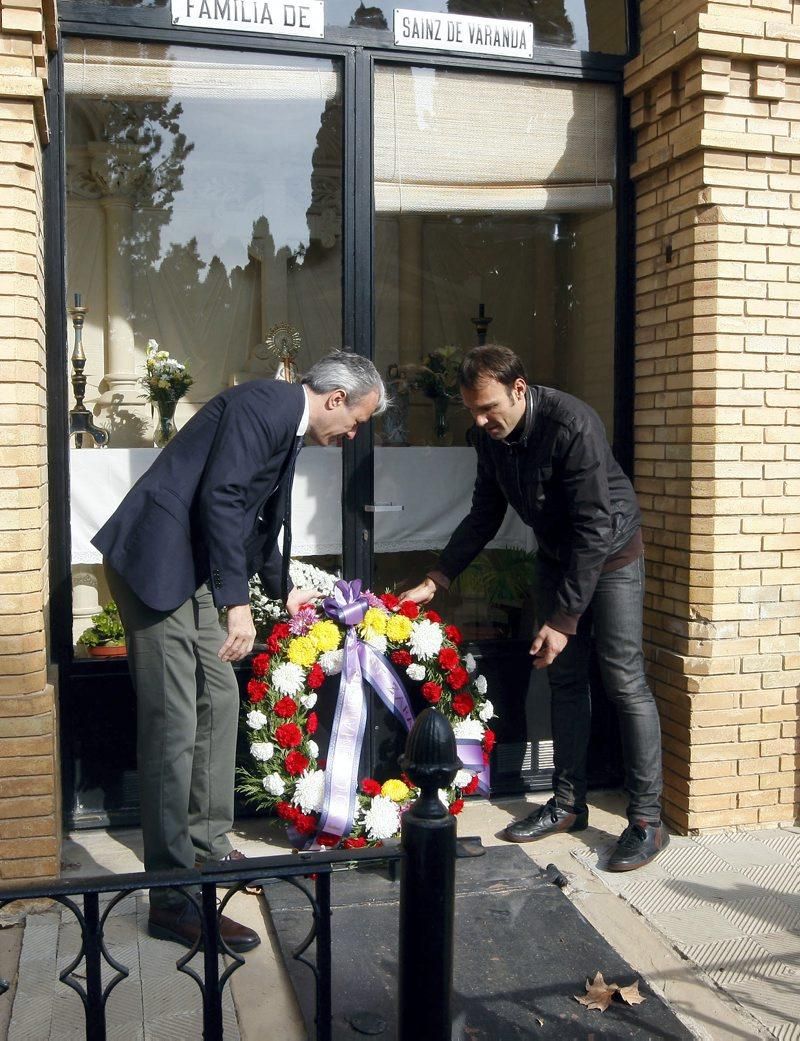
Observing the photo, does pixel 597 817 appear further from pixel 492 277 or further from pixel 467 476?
pixel 492 277

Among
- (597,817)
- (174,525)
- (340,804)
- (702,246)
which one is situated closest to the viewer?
(174,525)

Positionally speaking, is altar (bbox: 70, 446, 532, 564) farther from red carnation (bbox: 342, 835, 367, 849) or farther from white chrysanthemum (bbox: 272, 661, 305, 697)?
red carnation (bbox: 342, 835, 367, 849)

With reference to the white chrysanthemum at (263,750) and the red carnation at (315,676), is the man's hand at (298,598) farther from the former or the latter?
the white chrysanthemum at (263,750)

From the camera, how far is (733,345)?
14.3 ft

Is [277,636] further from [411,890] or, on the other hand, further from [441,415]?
[411,890]

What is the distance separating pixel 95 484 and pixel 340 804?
5.70ft

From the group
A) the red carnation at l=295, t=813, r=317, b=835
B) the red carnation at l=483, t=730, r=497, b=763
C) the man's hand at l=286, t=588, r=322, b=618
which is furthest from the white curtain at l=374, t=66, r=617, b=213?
the red carnation at l=295, t=813, r=317, b=835

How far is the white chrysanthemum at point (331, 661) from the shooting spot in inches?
168

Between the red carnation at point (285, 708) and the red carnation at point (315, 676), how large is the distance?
0.11 m

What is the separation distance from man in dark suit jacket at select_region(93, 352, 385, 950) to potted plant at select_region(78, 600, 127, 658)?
104 cm

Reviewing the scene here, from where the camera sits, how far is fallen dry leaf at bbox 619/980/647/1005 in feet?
10.3

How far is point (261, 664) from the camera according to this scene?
14.2 ft

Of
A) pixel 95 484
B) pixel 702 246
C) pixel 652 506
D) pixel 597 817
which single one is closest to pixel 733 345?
pixel 702 246

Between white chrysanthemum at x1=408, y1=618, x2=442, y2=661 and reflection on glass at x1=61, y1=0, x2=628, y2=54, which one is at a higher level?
reflection on glass at x1=61, y1=0, x2=628, y2=54
